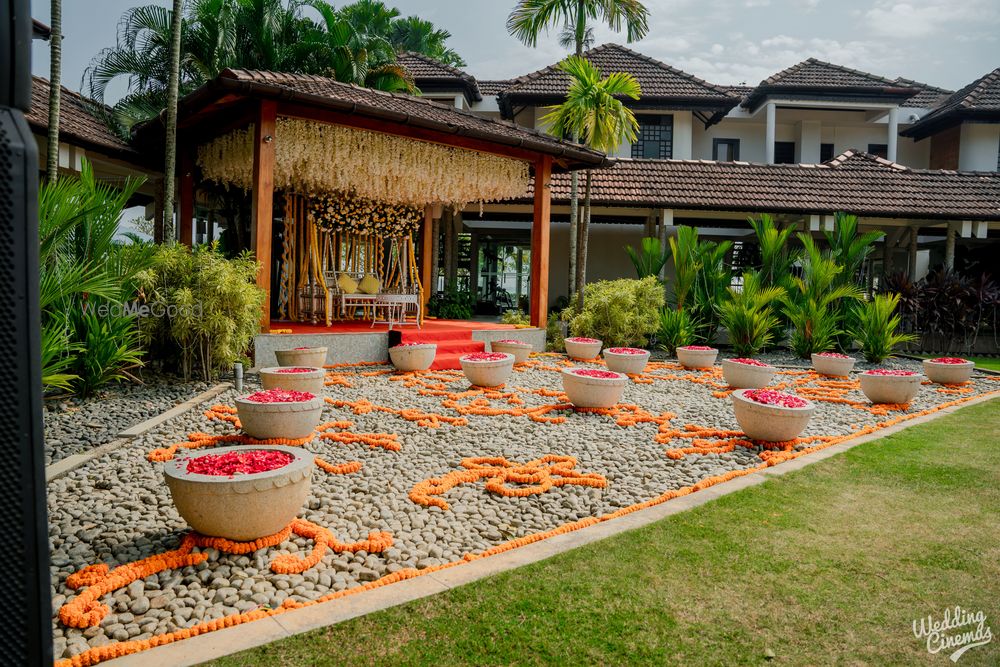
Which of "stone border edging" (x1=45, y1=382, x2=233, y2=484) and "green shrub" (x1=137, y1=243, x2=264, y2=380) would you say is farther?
"green shrub" (x1=137, y1=243, x2=264, y2=380)

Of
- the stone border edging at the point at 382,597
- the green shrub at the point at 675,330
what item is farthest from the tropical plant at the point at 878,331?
the stone border edging at the point at 382,597

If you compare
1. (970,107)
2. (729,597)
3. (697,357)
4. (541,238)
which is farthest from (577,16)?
(970,107)

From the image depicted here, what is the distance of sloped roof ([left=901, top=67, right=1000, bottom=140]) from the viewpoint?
18.7m

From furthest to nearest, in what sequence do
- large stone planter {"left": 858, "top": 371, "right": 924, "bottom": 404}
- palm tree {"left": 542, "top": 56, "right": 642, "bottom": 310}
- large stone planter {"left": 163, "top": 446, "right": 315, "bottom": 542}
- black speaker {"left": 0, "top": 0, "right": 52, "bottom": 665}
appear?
1. palm tree {"left": 542, "top": 56, "right": 642, "bottom": 310}
2. large stone planter {"left": 858, "top": 371, "right": 924, "bottom": 404}
3. large stone planter {"left": 163, "top": 446, "right": 315, "bottom": 542}
4. black speaker {"left": 0, "top": 0, "right": 52, "bottom": 665}

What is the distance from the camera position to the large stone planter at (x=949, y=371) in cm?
846

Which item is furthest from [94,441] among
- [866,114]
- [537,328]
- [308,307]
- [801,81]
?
[866,114]

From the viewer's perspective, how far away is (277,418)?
458 cm

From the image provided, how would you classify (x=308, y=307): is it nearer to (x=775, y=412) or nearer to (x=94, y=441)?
(x=94, y=441)

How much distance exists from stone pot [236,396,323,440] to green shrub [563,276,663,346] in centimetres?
680

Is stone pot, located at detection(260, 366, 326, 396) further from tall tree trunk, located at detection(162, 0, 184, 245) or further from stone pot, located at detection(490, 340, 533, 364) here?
stone pot, located at detection(490, 340, 533, 364)

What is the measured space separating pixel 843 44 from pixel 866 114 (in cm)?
304

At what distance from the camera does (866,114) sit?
67.9 ft

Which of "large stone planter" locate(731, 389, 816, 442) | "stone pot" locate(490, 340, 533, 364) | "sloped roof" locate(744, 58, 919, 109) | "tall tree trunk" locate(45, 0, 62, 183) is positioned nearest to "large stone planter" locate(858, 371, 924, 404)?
"large stone planter" locate(731, 389, 816, 442)

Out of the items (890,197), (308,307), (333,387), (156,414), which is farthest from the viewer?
(890,197)
